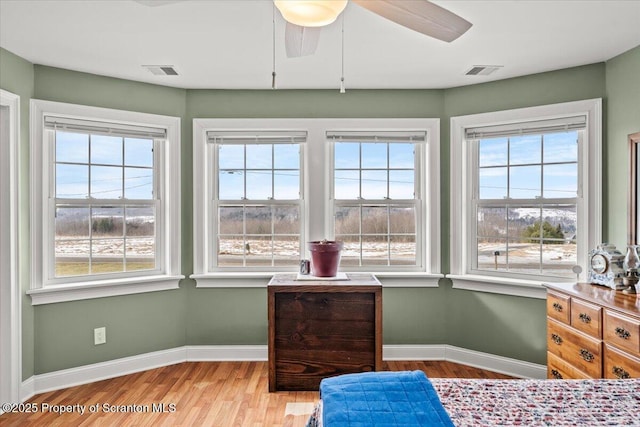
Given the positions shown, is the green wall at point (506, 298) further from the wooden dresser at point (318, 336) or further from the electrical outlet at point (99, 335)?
the electrical outlet at point (99, 335)

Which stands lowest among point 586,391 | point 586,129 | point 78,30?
point 586,391

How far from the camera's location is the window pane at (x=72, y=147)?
11.0ft

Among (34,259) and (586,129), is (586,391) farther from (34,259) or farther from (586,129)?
(34,259)

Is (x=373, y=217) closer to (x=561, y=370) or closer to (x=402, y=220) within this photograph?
(x=402, y=220)

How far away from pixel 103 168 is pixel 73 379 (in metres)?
1.67

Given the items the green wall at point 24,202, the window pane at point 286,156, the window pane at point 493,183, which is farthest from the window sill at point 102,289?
the window pane at point 493,183

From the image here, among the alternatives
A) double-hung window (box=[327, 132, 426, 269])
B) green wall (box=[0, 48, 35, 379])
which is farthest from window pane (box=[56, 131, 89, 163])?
double-hung window (box=[327, 132, 426, 269])

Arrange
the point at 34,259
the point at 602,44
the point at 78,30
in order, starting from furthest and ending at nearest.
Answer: the point at 34,259, the point at 602,44, the point at 78,30

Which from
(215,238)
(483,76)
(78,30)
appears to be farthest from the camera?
(215,238)

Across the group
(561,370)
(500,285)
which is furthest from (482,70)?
(561,370)

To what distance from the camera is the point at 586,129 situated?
3191mm

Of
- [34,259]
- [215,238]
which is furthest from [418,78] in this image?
[34,259]

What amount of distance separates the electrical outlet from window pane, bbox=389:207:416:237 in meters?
2.55

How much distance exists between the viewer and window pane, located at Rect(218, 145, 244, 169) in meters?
3.85
